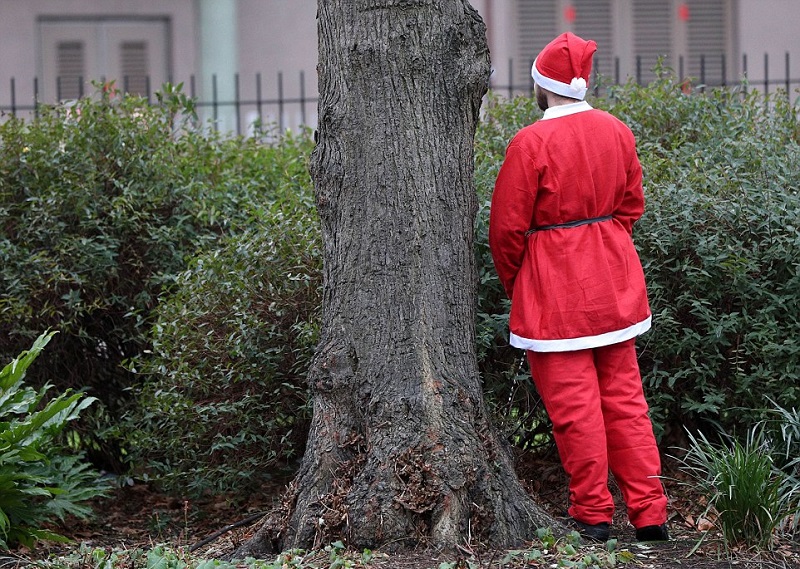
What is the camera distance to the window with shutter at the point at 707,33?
15.6 m

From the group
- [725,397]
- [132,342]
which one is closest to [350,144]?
[725,397]

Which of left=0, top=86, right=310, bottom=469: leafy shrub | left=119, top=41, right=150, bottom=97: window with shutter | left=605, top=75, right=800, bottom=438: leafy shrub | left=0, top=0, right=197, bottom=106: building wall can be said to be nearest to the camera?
left=605, top=75, right=800, bottom=438: leafy shrub

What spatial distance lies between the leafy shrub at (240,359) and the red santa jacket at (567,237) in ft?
3.44

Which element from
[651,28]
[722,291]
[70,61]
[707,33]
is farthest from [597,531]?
[70,61]

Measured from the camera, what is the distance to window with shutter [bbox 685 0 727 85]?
51.1 ft

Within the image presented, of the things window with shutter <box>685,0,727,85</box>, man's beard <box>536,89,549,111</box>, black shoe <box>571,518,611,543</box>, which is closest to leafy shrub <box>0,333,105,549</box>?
black shoe <box>571,518,611,543</box>

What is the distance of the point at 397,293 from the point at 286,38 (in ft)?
38.0

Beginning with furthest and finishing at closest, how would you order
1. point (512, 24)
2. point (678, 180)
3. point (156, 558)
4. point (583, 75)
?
point (512, 24) → point (678, 180) → point (583, 75) → point (156, 558)

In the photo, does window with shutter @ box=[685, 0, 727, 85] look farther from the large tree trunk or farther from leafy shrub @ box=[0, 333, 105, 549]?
leafy shrub @ box=[0, 333, 105, 549]

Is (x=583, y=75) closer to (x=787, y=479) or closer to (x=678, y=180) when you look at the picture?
(x=678, y=180)

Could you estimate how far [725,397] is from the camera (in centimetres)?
485

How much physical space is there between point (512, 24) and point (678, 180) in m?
10.8

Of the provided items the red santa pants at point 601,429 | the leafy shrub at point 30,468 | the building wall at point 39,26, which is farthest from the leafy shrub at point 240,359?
the building wall at point 39,26

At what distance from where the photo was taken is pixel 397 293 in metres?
4.14
